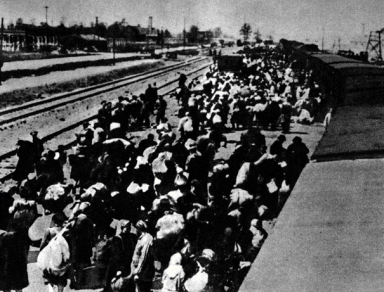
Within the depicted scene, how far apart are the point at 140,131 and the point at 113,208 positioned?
1324cm

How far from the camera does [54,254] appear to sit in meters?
5.82

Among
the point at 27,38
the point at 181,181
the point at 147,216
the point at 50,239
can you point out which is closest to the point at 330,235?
the point at 50,239

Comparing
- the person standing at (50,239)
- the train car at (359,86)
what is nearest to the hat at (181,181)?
the person standing at (50,239)

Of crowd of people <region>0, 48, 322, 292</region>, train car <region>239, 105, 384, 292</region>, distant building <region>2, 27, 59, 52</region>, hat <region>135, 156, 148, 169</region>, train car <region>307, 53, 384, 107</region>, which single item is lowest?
crowd of people <region>0, 48, 322, 292</region>

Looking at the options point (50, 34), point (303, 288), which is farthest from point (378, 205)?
point (50, 34)

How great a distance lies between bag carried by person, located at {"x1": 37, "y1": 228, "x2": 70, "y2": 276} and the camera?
5824mm

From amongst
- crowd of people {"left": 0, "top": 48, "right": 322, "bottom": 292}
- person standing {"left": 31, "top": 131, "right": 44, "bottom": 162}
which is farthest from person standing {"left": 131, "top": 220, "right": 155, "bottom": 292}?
person standing {"left": 31, "top": 131, "right": 44, "bottom": 162}

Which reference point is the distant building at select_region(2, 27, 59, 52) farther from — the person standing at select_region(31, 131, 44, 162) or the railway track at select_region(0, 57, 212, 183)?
the person standing at select_region(31, 131, 44, 162)

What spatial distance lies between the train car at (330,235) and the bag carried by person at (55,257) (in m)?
2.72

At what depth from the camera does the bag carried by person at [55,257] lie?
5.82 m

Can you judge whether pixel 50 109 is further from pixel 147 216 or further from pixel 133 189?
pixel 147 216

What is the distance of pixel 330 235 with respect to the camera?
343 cm

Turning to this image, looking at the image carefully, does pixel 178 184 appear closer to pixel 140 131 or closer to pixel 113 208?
pixel 113 208

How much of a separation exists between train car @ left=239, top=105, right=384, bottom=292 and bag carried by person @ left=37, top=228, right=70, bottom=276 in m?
2.72
